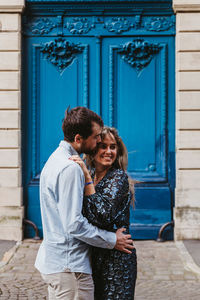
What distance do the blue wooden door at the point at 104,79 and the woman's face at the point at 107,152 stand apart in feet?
16.6

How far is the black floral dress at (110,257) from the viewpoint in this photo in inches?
108

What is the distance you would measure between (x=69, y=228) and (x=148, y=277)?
360 cm

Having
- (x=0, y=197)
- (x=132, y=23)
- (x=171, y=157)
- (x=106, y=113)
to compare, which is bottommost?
(x=0, y=197)

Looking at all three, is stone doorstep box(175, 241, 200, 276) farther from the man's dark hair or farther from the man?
the man's dark hair

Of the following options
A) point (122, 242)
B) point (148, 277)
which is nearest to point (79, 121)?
point (122, 242)

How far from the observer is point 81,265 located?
2.68 meters

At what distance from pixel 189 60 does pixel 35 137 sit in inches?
108

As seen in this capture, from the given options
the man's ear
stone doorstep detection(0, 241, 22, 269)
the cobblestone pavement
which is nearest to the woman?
the man's ear

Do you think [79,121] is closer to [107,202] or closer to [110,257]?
[107,202]

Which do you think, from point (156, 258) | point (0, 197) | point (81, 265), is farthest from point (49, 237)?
point (0, 197)

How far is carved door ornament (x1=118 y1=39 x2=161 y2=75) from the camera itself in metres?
8.27

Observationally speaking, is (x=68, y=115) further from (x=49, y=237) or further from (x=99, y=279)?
(x=99, y=279)

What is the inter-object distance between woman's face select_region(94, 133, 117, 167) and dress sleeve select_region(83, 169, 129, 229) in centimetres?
22

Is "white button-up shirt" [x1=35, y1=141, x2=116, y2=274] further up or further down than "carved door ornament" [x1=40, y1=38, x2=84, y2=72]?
further down
